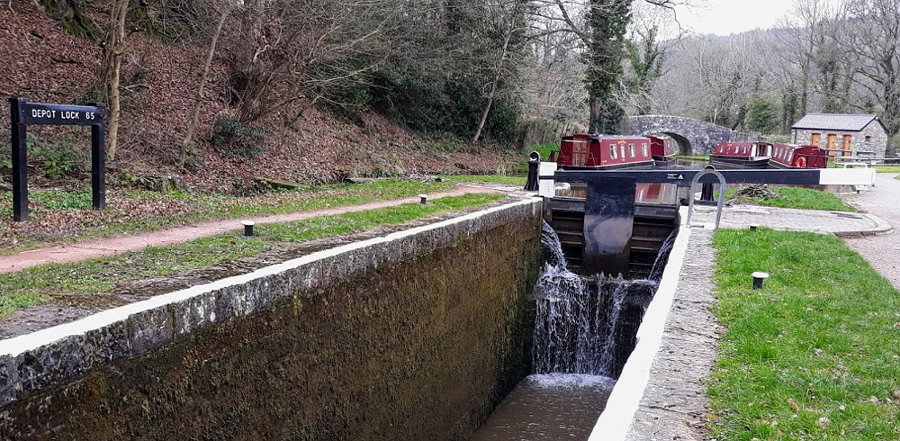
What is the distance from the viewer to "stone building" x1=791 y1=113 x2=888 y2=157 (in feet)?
128

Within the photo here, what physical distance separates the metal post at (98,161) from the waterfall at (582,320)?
22.8 feet

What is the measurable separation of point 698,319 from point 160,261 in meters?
4.35

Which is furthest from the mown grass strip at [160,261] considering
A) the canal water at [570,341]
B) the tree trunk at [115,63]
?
the tree trunk at [115,63]

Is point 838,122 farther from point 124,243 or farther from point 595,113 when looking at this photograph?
point 124,243

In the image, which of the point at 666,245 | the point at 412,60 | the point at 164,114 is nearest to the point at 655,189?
the point at 412,60

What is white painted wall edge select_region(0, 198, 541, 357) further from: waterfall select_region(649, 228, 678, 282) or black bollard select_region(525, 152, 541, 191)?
black bollard select_region(525, 152, 541, 191)

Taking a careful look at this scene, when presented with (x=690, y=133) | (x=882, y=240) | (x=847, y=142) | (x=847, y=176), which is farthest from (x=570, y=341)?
(x=847, y=142)

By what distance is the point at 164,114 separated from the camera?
43.3ft

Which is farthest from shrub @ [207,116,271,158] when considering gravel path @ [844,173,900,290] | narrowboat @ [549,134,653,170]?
gravel path @ [844,173,900,290]

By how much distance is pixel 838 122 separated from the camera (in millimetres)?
39812

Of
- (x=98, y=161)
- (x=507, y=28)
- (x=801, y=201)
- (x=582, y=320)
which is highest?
(x=507, y=28)

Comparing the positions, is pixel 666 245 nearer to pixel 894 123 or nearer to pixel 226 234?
pixel 226 234

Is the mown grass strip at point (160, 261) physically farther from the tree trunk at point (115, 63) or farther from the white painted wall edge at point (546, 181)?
the tree trunk at point (115, 63)

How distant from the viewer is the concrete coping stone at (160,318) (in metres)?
3.42
